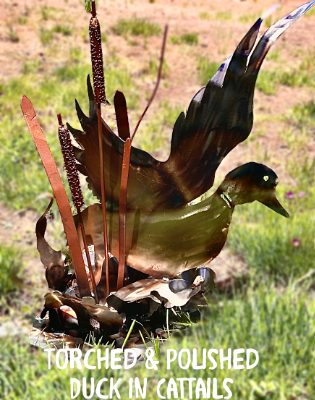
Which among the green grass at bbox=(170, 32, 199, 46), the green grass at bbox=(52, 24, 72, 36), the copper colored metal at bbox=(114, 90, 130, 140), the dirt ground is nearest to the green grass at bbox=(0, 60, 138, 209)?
the dirt ground

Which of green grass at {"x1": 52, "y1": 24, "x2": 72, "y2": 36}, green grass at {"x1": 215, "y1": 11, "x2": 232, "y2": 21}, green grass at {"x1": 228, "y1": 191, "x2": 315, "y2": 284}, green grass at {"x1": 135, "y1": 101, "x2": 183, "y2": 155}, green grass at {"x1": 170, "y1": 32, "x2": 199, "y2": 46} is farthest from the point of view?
green grass at {"x1": 215, "y1": 11, "x2": 232, "y2": 21}

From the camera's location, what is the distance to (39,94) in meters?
2.45

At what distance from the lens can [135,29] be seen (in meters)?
3.51

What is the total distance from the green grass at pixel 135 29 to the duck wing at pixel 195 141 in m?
3.33

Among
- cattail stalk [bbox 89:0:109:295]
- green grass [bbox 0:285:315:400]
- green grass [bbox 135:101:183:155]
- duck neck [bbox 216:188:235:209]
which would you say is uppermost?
green grass [bbox 135:101:183:155]

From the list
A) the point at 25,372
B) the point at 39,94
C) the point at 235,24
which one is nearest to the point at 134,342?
the point at 25,372

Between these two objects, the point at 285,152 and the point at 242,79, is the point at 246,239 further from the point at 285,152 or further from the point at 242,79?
the point at 242,79

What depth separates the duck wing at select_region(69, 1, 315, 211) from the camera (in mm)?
349

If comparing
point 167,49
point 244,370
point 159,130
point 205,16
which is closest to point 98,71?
point 244,370

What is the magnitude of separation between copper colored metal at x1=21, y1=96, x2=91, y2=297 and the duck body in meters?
0.05

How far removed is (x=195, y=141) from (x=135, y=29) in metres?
→ 3.45

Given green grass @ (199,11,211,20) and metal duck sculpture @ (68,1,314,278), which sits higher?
green grass @ (199,11,211,20)

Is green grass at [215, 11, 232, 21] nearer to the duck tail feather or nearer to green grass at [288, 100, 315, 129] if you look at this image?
green grass at [288, 100, 315, 129]

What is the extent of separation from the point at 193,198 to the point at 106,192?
9 centimetres
